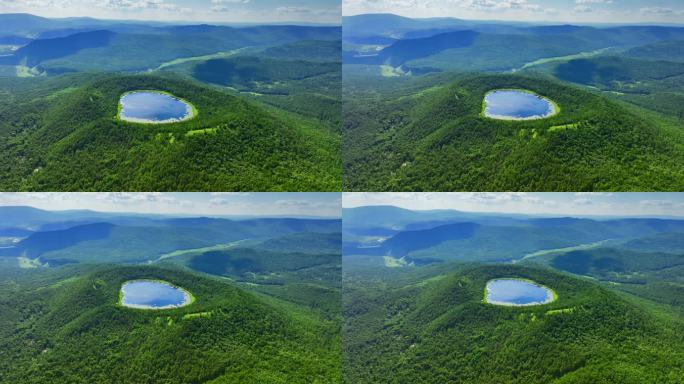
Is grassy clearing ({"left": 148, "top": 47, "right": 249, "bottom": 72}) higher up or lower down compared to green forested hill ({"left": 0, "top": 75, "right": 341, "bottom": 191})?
higher up

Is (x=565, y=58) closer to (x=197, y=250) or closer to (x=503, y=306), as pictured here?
(x=503, y=306)

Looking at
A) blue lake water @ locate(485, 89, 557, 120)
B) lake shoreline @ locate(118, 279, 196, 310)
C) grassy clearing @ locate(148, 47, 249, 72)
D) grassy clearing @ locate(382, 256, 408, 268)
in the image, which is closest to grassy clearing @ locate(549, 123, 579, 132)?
blue lake water @ locate(485, 89, 557, 120)

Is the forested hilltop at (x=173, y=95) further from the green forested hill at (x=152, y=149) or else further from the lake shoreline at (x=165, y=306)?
the lake shoreline at (x=165, y=306)

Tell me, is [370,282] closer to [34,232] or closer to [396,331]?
[396,331]

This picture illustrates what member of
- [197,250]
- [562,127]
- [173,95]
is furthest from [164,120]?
[562,127]

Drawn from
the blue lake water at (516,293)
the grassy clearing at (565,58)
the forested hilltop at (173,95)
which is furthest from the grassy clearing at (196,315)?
the grassy clearing at (565,58)

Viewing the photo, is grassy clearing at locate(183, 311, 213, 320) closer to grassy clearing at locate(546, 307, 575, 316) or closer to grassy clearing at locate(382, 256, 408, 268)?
grassy clearing at locate(382, 256, 408, 268)
